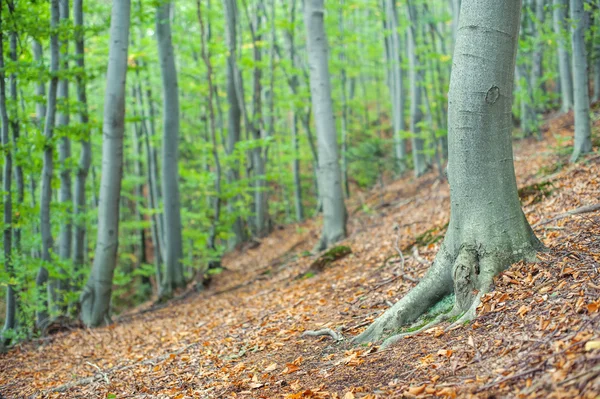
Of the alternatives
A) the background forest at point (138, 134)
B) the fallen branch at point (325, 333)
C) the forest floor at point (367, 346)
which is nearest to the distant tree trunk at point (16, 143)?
the background forest at point (138, 134)

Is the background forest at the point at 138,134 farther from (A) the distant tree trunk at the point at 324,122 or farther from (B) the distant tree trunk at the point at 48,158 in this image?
(A) the distant tree trunk at the point at 324,122

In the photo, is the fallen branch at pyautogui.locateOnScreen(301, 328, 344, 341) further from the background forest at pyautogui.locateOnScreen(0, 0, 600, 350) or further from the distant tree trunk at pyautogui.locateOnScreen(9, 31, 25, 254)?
the distant tree trunk at pyautogui.locateOnScreen(9, 31, 25, 254)

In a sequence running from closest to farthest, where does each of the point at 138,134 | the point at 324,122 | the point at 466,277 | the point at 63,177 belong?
the point at 466,277 < the point at 63,177 < the point at 324,122 < the point at 138,134

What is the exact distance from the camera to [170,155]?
10.5 metres

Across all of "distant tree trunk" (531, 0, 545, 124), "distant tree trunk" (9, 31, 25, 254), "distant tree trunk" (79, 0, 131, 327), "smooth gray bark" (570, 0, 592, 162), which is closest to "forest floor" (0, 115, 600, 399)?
"smooth gray bark" (570, 0, 592, 162)

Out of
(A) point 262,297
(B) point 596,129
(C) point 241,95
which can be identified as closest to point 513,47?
(A) point 262,297

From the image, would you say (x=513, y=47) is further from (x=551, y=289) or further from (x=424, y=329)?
(x=424, y=329)

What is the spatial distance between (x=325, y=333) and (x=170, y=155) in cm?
717

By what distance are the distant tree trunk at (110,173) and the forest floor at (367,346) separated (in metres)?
0.50

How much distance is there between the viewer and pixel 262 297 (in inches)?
286

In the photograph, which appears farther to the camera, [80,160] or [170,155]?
[170,155]

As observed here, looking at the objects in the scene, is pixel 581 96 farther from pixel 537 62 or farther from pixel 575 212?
pixel 537 62

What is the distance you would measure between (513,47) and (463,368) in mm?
2292

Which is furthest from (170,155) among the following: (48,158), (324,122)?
(324,122)
